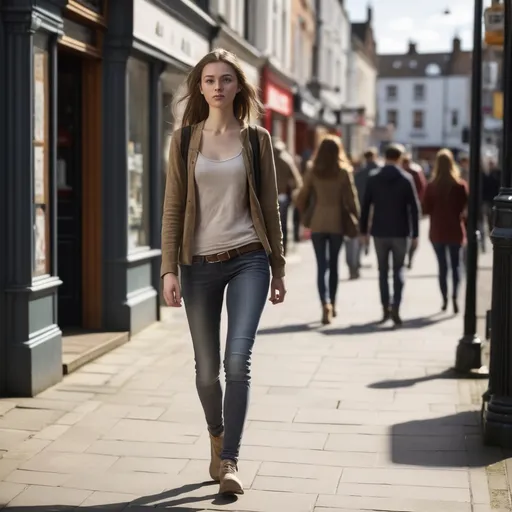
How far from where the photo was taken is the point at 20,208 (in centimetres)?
723

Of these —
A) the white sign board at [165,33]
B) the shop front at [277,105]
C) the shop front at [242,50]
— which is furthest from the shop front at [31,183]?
the shop front at [277,105]

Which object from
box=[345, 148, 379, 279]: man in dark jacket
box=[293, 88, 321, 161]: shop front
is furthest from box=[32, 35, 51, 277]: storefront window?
box=[293, 88, 321, 161]: shop front

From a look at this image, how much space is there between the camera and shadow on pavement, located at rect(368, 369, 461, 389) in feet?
26.0

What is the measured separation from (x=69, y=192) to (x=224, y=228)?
15.9 ft

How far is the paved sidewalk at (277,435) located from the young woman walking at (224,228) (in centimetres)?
48

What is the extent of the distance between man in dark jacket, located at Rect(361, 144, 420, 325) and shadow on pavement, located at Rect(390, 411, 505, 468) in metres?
4.31

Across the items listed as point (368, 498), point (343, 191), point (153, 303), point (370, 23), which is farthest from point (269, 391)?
point (370, 23)

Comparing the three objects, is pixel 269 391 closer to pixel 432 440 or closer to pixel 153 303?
pixel 432 440

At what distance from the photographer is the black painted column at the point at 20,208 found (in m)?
7.10

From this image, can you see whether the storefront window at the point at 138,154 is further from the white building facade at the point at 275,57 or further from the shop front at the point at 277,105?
the shop front at the point at 277,105

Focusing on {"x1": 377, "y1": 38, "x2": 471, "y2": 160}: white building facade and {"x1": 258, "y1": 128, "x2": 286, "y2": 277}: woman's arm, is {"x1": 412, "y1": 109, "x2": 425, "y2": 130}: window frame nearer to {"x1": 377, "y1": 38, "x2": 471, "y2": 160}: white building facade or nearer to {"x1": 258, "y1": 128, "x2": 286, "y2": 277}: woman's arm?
{"x1": 377, "y1": 38, "x2": 471, "y2": 160}: white building facade

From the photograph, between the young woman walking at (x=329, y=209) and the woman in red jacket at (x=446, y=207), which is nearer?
the young woman walking at (x=329, y=209)

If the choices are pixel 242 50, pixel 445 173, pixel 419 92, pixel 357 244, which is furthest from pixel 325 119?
pixel 419 92

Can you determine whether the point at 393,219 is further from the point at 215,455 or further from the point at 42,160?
the point at 215,455
